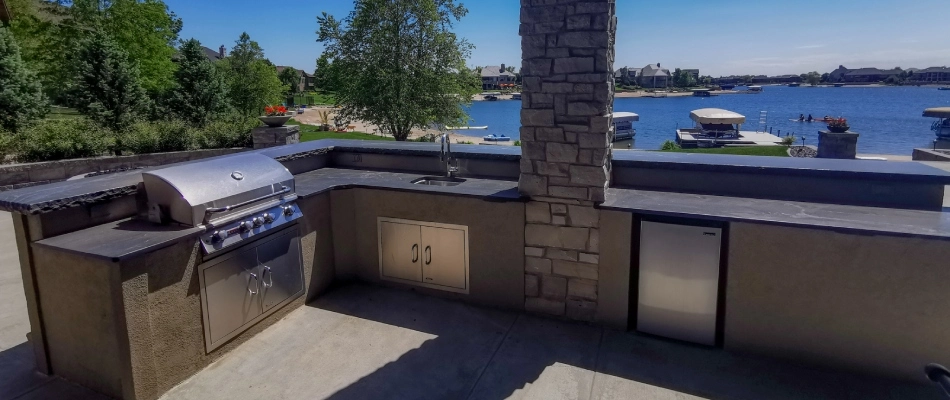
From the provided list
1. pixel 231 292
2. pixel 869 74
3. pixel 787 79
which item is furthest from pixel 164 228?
pixel 787 79

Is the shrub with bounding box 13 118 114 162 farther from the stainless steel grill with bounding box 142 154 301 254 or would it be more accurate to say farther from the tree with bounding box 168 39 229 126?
the stainless steel grill with bounding box 142 154 301 254

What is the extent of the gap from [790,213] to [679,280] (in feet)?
2.80

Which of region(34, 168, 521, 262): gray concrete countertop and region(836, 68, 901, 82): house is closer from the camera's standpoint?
region(34, 168, 521, 262): gray concrete countertop

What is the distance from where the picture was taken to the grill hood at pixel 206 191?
323 centimetres

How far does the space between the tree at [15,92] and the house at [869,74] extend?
483 ft

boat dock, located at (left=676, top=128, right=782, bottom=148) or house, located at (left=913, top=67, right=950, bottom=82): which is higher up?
house, located at (left=913, top=67, right=950, bottom=82)

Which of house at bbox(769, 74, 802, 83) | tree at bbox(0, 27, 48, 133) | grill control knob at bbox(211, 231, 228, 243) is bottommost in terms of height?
grill control knob at bbox(211, 231, 228, 243)

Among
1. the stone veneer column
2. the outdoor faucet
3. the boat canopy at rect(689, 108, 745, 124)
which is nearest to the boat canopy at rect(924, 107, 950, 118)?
the boat canopy at rect(689, 108, 745, 124)

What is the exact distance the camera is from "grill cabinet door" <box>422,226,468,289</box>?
4.40 m

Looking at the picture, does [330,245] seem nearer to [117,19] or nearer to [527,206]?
[527,206]

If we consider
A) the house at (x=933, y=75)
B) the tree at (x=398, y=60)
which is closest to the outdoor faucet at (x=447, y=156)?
the tree at (x=398, y=60)

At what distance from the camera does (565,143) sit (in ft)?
13.0

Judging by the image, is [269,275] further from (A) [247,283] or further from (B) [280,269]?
(A) [247,283]

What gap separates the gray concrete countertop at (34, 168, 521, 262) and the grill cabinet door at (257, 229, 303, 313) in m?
0.42
